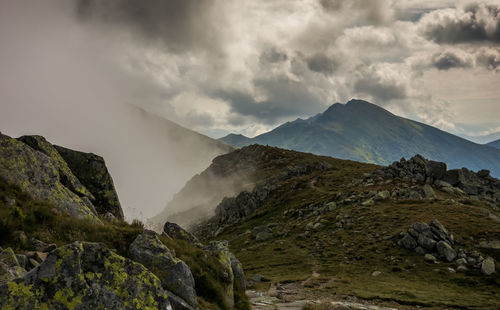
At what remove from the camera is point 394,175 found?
9075 centimetres

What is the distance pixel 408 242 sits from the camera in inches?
1740

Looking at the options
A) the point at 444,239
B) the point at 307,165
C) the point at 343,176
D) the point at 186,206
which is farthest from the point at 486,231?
the point at 186,206

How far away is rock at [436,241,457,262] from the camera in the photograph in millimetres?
39250

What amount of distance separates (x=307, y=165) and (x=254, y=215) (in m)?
54.0

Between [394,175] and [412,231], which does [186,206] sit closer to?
[394,175]

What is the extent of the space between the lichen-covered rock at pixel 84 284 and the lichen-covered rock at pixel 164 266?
1.96 m

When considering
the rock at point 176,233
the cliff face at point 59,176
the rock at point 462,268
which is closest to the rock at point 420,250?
the rock at point 462,268

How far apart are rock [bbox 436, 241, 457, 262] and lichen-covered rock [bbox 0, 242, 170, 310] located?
4405cm

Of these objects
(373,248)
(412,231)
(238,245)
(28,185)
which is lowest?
(238,245)

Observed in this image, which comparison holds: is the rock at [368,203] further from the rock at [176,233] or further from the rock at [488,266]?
the rock at [176,233]

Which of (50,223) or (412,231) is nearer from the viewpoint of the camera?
(50,223)

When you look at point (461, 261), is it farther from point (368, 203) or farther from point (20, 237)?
point (20, 237)

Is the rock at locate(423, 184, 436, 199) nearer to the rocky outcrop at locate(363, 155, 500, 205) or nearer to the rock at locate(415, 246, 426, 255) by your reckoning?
the rocky outcrop at locate(363, 155, 500, 205)

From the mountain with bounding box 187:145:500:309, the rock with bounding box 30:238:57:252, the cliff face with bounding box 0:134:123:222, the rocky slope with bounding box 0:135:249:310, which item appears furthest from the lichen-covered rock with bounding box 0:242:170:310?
the mountain with bounding box 187:145:500:309
